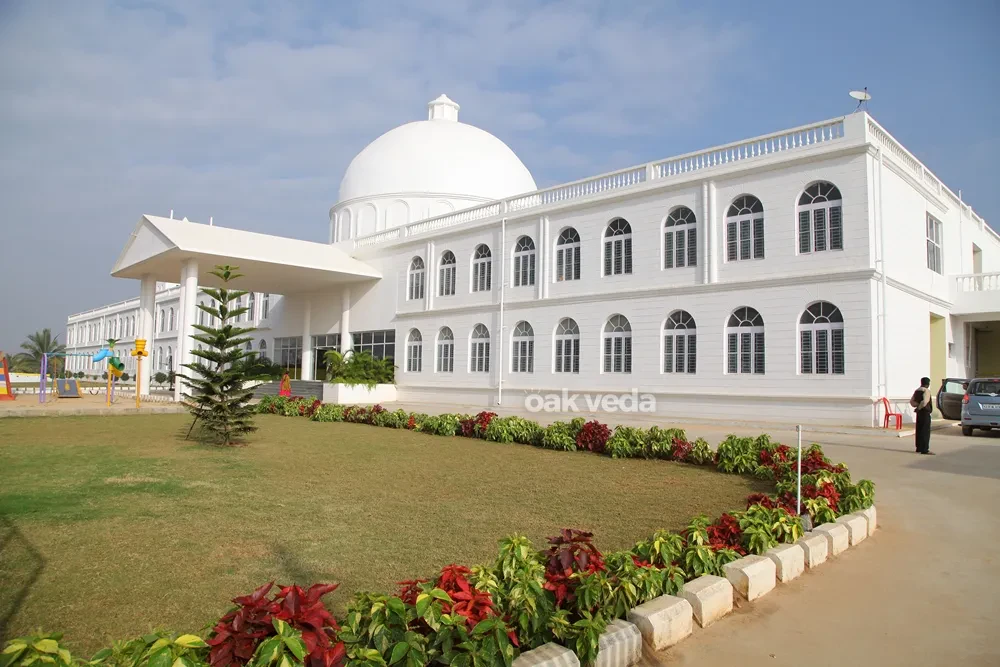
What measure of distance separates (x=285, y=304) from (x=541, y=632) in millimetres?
34954

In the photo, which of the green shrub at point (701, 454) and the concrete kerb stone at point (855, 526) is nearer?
the concrete kerb stone at point (855, 526)

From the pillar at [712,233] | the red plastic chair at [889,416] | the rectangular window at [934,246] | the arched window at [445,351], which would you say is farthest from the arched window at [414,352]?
the rectangular window at [934,246]

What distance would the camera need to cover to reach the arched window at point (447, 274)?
27.1 metres

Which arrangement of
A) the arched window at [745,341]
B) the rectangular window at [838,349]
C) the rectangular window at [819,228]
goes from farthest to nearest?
the arched window at [745,341]
the rectangular window at [819,228]
the rectangular window at [838,349]

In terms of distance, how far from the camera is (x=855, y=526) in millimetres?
5730

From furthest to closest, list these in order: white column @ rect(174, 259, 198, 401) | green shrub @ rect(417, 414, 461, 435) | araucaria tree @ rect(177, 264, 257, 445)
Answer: white column @ rect(174, 259, 198, 401)
green shrub @ rect(417, 414, 461, 435)
araucaria tree @ rect(177, 264, 257, 445)

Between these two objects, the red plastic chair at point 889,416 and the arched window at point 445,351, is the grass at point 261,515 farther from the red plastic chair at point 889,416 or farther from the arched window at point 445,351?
the arched window at point 445,351

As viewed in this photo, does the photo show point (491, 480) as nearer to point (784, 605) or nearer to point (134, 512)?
point (134, 512)

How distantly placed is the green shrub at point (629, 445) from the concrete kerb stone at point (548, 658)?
8051mm

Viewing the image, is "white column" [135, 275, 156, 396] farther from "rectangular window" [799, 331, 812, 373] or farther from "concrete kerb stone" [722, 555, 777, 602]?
"concrete kerb stone" [722, 555, 777, 602]

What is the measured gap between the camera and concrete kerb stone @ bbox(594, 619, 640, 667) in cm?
321

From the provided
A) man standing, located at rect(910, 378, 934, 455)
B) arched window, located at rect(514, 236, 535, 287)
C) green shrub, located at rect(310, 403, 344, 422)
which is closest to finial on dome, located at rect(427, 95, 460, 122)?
arched window, located at rect(514, 236, 535, 287)

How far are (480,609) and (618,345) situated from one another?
18.5 metres

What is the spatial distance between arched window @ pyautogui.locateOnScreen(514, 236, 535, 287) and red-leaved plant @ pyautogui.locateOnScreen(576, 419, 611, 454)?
1266 cm
